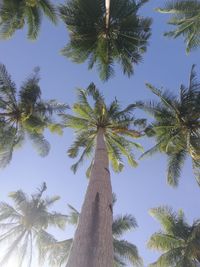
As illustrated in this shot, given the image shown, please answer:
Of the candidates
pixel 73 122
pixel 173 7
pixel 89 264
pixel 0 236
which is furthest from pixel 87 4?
pixel 0 236

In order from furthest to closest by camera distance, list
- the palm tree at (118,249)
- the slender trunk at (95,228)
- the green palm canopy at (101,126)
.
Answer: the palm tree at (118,249)
the green palm canopy at (101,126)
the slender trunk at (95,228)

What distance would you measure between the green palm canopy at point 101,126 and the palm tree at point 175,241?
250 inches

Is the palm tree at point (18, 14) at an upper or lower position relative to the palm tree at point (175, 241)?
upper

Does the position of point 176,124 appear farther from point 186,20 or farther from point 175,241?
point 175,241

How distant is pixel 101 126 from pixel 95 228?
8.50m

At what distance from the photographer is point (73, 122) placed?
16.4 m

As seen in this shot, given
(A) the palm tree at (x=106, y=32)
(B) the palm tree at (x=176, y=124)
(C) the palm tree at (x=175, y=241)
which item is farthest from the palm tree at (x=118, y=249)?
(A) the palm tree at (x=106, y=32)

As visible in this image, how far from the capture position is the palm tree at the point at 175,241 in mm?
18562

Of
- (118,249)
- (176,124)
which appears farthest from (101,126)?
(118,249)

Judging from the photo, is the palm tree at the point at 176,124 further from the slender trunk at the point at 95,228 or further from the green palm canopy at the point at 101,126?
the slender trunk at the point at 95,228

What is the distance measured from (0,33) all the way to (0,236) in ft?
49.6

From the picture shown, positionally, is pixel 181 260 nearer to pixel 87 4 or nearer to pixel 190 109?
pixel 190 109

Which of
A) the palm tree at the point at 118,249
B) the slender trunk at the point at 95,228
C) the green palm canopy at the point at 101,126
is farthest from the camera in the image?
the palm tree at the point at 118,249

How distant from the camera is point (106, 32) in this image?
1658 centimetres
